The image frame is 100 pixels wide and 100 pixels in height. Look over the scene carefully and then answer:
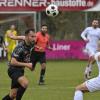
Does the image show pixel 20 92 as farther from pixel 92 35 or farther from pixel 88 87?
pixel 92 35

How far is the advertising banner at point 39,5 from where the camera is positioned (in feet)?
109

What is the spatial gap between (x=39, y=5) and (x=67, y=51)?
3229mm

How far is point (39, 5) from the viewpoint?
1316 inches

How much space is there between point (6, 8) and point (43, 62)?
Result: 1470 cm

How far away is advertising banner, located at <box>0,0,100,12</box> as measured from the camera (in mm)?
33312

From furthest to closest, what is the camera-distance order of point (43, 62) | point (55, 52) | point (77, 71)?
point (55, 52) → point (77, 71) → point (43, 62)

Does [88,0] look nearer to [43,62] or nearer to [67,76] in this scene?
[67,76]

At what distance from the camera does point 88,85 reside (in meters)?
12.2

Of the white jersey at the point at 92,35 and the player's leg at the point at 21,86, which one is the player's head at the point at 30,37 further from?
the white jersey at the point at 92,35

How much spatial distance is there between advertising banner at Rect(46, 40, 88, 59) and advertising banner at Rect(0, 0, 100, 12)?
2317mm

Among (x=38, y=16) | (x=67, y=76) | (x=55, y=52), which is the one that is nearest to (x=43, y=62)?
(x=67, y=76)

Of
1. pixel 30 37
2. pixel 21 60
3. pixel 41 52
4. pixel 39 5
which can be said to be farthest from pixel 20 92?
pixel 39 5

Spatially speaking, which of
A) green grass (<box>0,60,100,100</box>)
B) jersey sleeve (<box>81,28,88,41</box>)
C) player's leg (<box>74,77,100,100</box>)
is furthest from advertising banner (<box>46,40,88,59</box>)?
player's leg (<box>74,77,100,100</box>)

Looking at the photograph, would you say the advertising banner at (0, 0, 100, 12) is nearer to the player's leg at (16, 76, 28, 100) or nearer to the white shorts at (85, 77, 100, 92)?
the player's leg at (16, 76, 28, 100)
